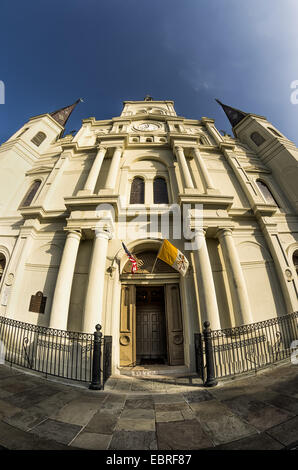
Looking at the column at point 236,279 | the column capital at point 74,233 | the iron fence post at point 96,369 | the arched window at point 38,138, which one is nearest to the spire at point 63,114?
the arched window at point 38,138

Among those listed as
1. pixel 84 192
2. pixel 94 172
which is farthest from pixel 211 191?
pixel 94 172

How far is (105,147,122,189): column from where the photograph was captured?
929 cm

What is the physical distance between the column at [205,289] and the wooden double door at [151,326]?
151cm

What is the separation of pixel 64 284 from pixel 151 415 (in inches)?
207

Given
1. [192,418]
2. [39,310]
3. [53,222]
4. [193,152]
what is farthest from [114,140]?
[192,418]

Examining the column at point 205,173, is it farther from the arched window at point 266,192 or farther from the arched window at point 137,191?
the arched window at point 266,192

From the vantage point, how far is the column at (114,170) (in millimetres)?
9290

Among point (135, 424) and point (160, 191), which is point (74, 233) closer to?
point (160, 191)

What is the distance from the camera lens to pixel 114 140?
39.0 feet

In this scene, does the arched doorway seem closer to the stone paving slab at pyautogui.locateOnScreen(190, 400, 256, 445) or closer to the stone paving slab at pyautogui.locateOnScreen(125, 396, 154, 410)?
the stone paving slab at pyautogui.locateOnScreen(125, 396, 154, 410)

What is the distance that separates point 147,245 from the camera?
8.55 meters

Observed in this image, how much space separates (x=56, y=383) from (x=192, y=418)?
3994 mm

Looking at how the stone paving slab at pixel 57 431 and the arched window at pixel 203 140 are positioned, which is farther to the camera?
the arched window at pixel 203 140

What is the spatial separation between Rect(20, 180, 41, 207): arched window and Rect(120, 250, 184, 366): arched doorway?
315 inches
